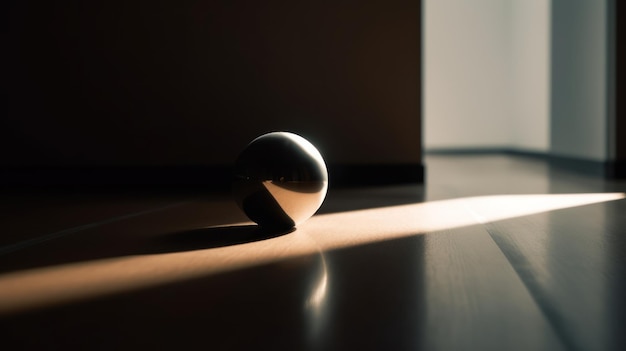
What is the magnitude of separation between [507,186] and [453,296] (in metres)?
2.15

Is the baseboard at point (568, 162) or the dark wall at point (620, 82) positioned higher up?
the dark wall at point (620, 82)

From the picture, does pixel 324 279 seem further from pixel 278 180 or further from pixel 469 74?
pixel 469 74

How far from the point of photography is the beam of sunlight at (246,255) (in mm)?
1112

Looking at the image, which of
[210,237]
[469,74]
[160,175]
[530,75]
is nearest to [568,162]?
[530,75]

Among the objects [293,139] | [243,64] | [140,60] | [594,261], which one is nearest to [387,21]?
[243,64]

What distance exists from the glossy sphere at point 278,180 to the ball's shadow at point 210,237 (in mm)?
49

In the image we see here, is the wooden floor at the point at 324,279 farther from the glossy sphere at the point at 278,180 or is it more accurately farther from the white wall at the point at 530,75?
the white wall at the point at 530,75

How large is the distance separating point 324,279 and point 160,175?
2386 mm

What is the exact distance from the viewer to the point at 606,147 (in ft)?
11.8

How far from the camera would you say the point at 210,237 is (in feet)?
5.45

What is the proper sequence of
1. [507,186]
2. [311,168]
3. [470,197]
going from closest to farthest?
[311,168] < [470,197] < [507,186]

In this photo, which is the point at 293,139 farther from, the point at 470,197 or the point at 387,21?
the point at 387,21

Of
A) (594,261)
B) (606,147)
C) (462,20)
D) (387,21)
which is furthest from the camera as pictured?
(462,20)

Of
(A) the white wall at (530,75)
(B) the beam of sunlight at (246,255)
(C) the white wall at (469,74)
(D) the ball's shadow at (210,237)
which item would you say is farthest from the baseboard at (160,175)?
(C) the white wall at (469,74)
